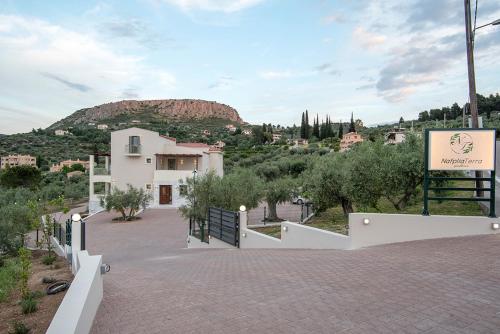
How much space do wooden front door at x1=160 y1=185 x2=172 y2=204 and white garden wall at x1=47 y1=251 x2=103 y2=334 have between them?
3202 cm

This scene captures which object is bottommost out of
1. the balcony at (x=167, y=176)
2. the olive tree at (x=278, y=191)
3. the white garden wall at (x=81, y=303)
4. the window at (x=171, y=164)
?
the white garden wall at (x=81, y=303)

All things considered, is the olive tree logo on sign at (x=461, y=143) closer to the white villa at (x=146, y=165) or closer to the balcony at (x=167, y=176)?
the white villa at (x=146, y=165)

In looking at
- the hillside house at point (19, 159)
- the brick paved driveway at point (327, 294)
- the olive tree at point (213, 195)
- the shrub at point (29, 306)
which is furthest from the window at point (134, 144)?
the hillside house at point (19, 159)

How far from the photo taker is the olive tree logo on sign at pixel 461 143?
9422 mm

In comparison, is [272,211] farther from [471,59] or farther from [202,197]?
[471,59]

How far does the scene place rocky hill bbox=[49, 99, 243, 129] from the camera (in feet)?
483

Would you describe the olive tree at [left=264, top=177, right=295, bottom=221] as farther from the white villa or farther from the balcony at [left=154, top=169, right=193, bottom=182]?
the balcony at [left=154, top=169, right=193, bottom=182]

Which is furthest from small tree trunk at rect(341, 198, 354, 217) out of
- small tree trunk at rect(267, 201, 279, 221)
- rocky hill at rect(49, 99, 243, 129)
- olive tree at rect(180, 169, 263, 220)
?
rocky hill at rect(49, 99, 243, 129)

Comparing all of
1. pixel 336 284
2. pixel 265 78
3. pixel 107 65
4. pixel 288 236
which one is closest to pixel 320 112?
pixel 265 78

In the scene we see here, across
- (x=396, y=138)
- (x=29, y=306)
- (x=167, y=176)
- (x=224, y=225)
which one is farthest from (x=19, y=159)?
(x=29, y=306)

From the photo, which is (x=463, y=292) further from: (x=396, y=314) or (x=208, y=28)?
(x=208, y=28)

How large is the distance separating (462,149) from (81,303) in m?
9.41

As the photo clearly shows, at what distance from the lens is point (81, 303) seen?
4.07 meters

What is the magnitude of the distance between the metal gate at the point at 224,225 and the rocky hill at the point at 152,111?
131m
